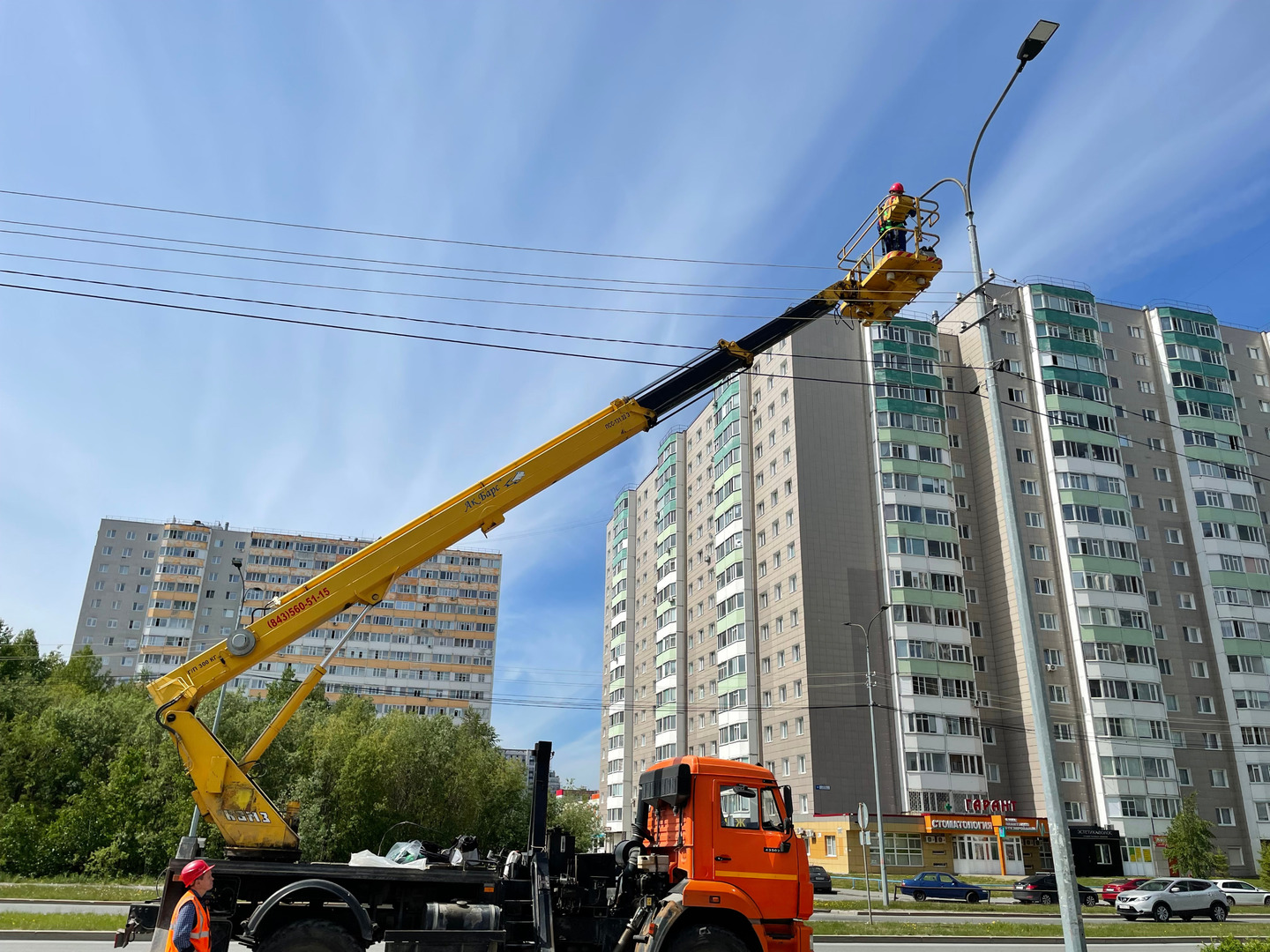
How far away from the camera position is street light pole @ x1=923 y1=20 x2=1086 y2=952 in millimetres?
9977

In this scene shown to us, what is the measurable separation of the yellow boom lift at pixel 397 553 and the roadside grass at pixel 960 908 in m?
24.8

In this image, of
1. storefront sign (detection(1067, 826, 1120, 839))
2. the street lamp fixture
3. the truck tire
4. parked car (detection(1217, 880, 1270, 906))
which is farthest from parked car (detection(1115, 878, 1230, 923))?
the street lamp fixture

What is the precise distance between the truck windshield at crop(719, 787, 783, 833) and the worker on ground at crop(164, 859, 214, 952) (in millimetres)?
6383

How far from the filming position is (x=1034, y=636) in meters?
11.0

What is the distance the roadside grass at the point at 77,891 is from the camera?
2431cm

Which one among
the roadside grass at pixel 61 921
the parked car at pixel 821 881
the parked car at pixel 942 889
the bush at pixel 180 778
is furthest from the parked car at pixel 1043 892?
the roadside grass at pixel 61 921

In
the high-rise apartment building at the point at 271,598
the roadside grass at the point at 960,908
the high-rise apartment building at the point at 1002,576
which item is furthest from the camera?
the high-rise apartment building at the point at 271,598

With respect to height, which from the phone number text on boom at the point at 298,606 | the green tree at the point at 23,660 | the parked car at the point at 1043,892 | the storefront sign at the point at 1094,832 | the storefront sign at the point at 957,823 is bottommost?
the parked car at the point at 1043,892

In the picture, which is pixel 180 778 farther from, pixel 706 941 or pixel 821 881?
pixel 706 941

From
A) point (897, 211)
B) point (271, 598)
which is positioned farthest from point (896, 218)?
point (271, 598)

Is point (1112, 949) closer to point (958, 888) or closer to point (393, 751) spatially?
point (958, 888)

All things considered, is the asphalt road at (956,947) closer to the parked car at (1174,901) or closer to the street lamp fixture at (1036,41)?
the parked car at (1174,901)

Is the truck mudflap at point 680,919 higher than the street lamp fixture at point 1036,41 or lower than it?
lower

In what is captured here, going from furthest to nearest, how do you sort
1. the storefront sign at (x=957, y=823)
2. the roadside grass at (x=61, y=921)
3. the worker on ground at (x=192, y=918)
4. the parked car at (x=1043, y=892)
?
the storefront sign at (x=957, y=823)
the parked car at (x=1043, y=892)
the roadside grass at (x=61, y=921)
the worker on ground at (x=192, y=918)
